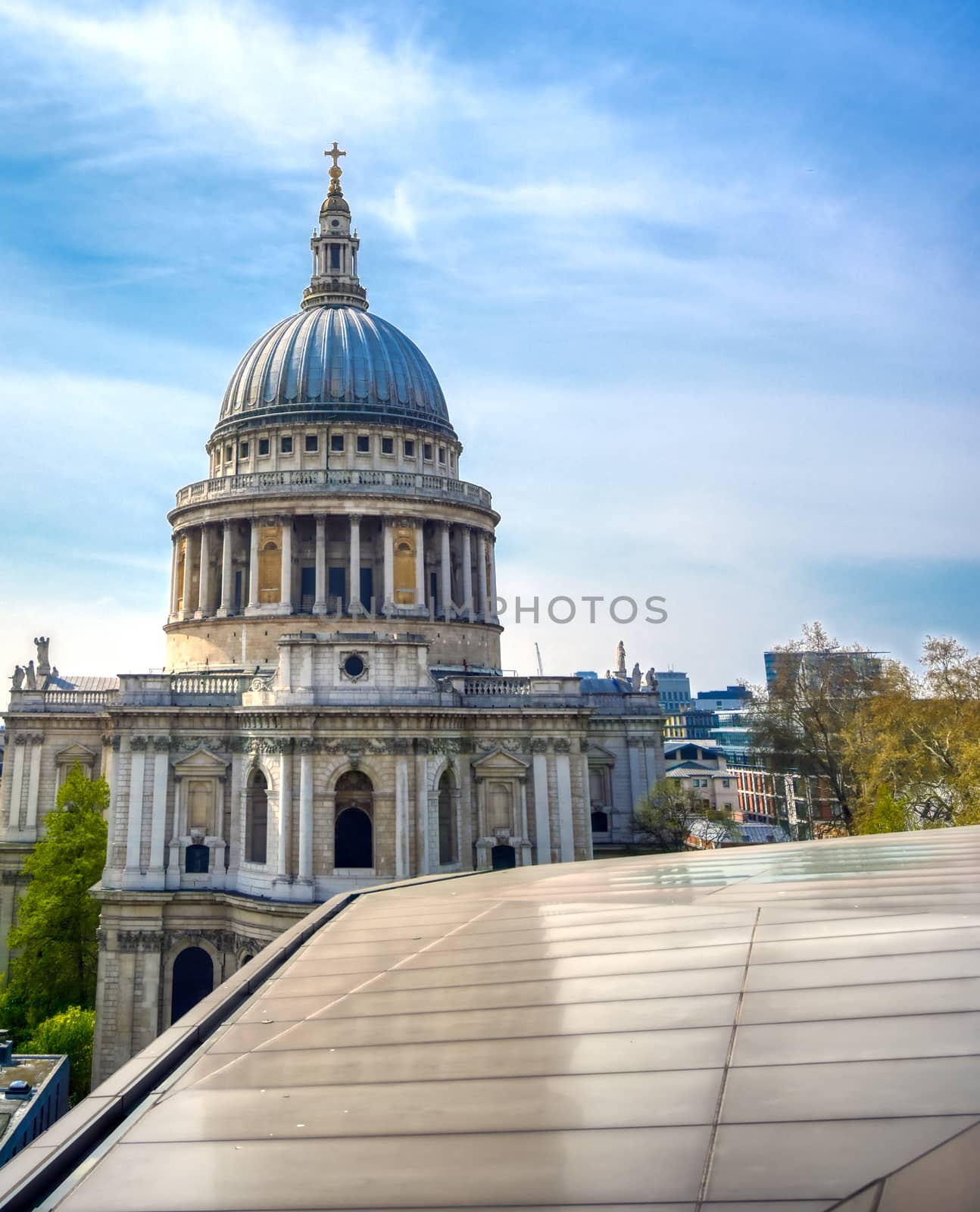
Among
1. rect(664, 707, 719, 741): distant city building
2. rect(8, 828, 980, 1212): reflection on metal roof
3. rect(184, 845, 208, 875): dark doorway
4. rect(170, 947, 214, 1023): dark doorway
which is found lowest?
rect(170, 947, 214, 1023): dark doorway

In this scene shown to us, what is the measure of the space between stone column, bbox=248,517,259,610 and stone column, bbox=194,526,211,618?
8.96 ft

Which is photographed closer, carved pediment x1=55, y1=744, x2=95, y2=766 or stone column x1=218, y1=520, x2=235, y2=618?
stone column x1=218, y1=520, x2=235, y2=618

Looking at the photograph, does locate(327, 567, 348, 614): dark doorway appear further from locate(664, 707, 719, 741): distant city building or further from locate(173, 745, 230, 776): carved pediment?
locate(664, 707, 719, 741): distant city building

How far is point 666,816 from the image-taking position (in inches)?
2099

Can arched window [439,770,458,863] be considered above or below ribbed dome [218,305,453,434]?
below

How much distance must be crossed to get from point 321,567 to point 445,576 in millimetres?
6968

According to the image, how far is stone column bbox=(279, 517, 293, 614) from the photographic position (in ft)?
179

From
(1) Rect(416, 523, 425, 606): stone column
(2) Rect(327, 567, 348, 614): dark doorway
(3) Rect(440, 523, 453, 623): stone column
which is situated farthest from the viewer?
(3) Rect(440, 523, 453, 623): stone column

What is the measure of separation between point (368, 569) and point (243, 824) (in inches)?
712

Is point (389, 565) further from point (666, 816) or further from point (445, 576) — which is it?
point (666, 816)

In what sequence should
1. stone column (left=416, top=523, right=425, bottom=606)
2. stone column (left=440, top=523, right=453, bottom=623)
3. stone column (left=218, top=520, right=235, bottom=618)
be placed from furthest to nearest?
stone column (left=440, top=523, right=453, bottom=623), stone column (left=416, top=523, right=425, bottom=606), stone column (left=218, top=520, right=235, bottom=618)

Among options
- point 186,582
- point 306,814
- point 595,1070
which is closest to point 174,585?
point 186,582

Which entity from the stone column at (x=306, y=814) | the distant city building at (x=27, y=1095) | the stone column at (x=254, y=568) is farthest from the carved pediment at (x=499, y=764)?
the distant city building at (x=27, y=1095)

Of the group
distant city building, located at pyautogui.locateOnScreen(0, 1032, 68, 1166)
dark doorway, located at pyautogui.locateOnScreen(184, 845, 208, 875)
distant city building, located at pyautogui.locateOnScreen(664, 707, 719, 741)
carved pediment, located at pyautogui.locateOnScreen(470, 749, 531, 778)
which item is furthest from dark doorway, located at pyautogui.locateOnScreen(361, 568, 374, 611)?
distant city building, located at pyautogui.locateOnScreen(664, 707, 719, 741)
